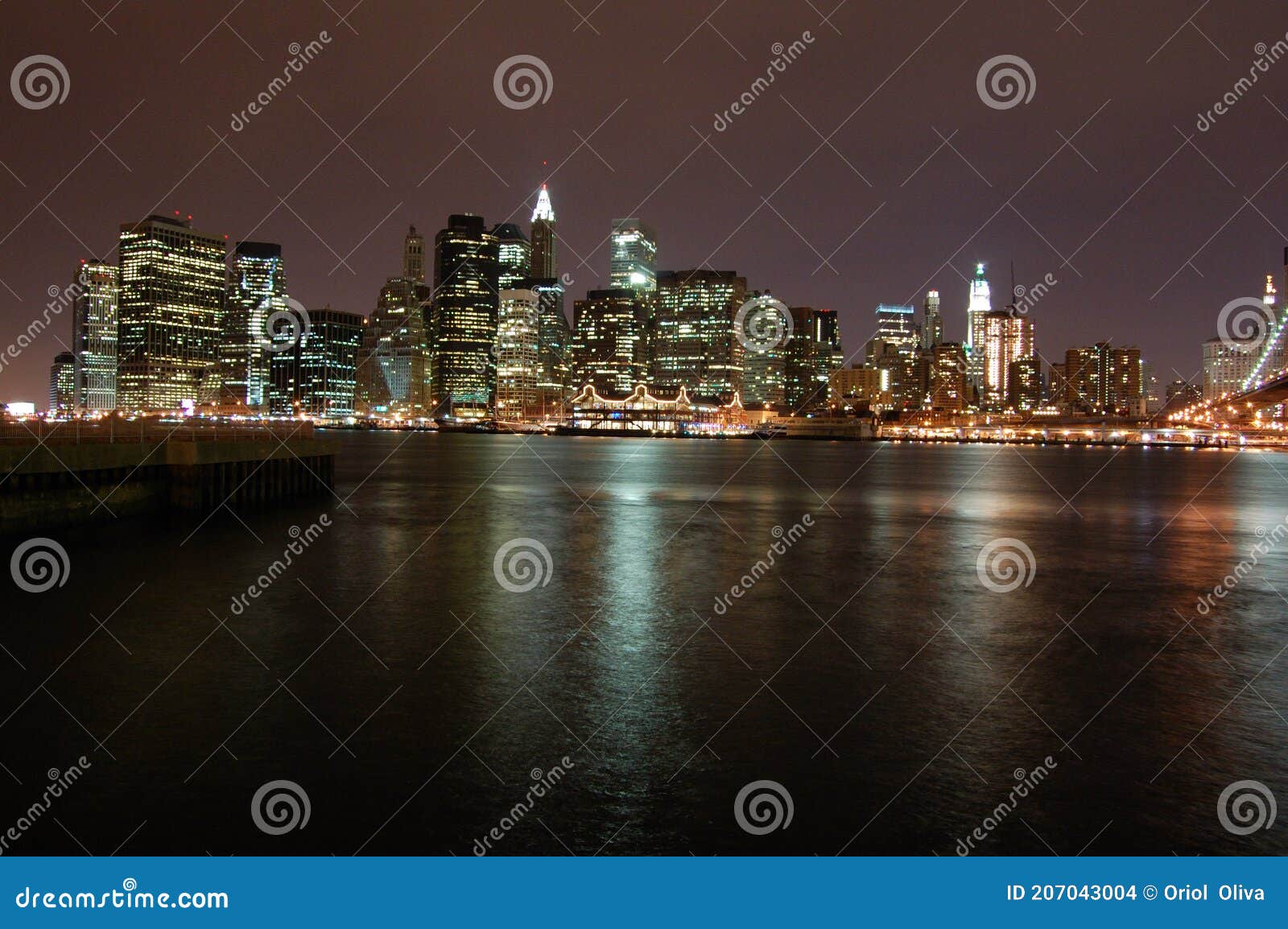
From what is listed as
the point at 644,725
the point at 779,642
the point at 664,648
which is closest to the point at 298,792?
the point at 644,725

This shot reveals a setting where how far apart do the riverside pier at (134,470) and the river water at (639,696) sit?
1.47 metres

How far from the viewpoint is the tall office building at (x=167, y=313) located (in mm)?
123062

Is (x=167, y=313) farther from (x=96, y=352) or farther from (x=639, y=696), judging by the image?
(x=639, y=696)

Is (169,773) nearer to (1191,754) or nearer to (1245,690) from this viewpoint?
(1191,754)

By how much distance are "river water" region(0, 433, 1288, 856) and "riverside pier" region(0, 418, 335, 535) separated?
4.83ft

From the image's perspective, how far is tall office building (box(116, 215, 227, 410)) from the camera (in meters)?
123

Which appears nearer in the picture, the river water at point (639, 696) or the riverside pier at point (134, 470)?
the river water at point (639, 696)

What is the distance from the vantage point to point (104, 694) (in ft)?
36.6

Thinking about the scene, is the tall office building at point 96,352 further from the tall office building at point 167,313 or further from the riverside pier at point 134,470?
the riverside pier at point 134,470

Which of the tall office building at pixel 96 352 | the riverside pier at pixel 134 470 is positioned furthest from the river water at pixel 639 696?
the tall office building at pixel 96 352

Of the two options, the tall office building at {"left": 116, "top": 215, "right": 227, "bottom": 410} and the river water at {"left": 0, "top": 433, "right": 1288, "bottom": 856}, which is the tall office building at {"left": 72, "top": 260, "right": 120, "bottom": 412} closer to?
the tall office building at {"left": 116, "top": 215, "right": 227, "bottom": 410}

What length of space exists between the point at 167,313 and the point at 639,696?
15525 cm

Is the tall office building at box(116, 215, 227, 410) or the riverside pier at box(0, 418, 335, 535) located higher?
the tall office building at box(116, 215, 227, 410)

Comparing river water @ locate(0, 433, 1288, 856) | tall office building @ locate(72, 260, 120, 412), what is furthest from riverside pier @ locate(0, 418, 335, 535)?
tall office building @ locate(72, 260, 120, 412)
